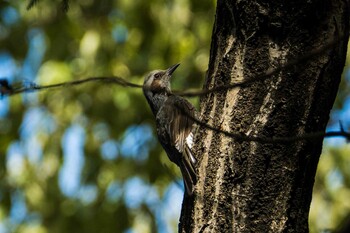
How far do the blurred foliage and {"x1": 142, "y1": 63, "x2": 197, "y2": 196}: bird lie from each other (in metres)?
0.77

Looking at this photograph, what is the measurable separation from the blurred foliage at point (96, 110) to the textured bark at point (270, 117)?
13.1 ft

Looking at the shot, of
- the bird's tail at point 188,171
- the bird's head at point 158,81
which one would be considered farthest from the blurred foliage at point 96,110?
the bird's tail at point 188,171

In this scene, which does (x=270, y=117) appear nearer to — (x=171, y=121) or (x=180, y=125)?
(x=180, y=125)

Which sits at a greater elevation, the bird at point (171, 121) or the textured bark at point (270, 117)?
the bird at point (171, 121)

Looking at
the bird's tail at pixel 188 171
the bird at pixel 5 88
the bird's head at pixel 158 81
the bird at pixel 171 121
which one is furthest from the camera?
the bird's head at pixel 158 81

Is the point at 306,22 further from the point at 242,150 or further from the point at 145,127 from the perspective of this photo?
the point at 145,127

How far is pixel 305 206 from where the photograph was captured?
3.13 m

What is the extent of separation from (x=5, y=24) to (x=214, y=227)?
565 cm

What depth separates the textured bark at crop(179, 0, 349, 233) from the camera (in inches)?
123

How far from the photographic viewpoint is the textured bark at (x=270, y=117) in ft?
10.2

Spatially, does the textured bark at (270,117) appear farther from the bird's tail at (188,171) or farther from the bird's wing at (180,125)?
the bird's wing at (180,125)

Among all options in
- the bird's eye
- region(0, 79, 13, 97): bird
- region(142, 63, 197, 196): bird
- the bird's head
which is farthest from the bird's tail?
the bird's eye

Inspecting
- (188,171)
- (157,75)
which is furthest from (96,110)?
(188,171)

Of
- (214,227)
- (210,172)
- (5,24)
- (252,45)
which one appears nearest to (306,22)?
(252,45)
